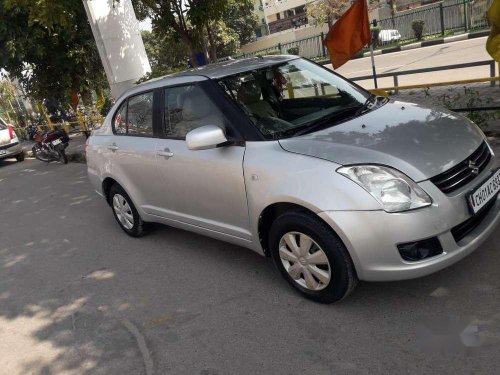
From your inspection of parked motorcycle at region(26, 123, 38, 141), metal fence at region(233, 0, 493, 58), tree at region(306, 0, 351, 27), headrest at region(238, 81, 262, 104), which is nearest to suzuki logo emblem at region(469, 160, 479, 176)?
headrest at region(238, 81, 262, 104)

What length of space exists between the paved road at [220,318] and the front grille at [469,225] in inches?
18.0

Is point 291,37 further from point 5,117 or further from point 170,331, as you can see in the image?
point 170,331

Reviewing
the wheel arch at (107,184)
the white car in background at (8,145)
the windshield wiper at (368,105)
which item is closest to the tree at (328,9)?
the white car in background at (8,145)

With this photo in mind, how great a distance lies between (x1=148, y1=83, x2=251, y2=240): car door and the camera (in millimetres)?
3508

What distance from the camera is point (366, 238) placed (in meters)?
2.80

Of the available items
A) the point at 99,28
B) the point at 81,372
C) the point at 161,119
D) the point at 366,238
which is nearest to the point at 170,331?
the point at 81,372

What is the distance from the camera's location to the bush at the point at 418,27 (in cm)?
2389

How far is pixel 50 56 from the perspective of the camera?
1330 centimetres

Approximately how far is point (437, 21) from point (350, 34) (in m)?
20.1

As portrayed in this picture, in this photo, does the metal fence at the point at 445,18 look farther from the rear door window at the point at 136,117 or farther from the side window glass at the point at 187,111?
the side window glass at the point at 187,111

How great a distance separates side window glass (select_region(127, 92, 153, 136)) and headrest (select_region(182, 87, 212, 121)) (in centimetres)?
52

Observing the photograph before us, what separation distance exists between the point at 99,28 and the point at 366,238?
7838mm

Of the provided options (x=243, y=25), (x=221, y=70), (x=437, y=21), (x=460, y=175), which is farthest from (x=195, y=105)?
(x=243, y=25)

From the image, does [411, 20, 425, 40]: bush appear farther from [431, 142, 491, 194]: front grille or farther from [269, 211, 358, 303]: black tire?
[269, 211, 358, 303]: black tire
